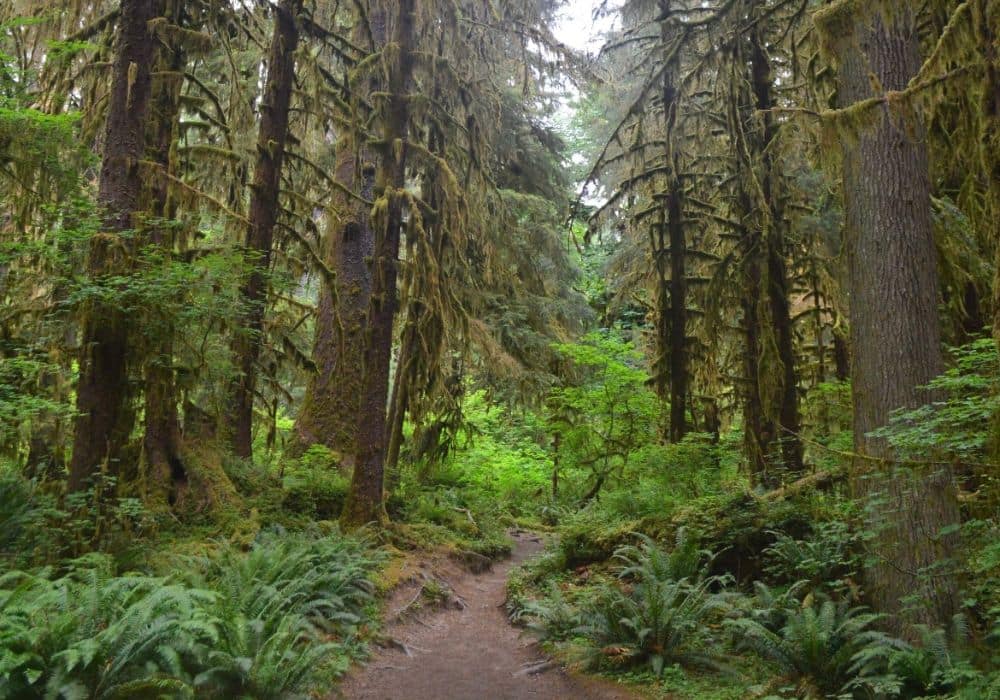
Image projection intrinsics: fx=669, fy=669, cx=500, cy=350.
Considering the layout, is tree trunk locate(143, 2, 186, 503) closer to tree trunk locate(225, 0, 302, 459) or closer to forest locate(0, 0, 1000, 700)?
forest locate(0, 0, 1000, 700)

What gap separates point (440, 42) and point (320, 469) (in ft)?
24.4

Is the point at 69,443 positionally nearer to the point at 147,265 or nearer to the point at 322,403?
the point at 147,265

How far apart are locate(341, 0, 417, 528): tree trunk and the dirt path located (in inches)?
70.2

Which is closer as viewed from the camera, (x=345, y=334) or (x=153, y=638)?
(x=153, y=638)

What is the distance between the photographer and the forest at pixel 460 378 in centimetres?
546

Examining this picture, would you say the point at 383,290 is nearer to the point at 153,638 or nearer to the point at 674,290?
the point at 674,290

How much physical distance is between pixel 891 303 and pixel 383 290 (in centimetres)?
696

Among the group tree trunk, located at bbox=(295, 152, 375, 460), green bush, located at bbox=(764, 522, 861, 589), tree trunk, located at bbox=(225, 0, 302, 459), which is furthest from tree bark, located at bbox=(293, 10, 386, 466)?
green bush, located at bbox=(764, 522, 861, 589)

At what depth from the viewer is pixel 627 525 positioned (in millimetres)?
10227

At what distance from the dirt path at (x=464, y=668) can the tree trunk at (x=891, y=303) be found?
2644 mm

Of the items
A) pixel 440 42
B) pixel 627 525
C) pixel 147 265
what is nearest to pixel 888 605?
pixel 627 525

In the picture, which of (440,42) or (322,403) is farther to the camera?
(322,403)

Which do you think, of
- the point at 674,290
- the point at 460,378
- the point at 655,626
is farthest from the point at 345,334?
the point at 655,626

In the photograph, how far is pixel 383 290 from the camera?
10492mm
